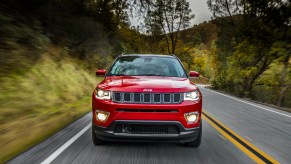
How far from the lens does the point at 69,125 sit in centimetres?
804

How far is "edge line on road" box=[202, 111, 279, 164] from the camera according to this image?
5.27m

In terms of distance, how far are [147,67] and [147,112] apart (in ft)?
6.24

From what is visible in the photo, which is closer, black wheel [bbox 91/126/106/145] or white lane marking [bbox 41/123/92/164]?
white lane marking [bbox 41/123/92/164]

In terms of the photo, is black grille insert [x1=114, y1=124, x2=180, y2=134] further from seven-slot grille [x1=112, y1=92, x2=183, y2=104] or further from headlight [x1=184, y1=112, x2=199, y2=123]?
seven-slot grille [x1=112, y1=92, x2=183, y2=104]

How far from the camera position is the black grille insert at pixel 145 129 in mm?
5219

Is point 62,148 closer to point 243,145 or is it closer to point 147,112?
point 147,112

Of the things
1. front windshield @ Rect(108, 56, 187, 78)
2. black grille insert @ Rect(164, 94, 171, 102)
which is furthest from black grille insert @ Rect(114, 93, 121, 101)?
front windshield @ Rect(108, 56, 187, 78)

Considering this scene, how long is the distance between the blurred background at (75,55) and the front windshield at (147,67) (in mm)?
2064

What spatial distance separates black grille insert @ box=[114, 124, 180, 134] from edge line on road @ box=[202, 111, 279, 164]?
1.31 m

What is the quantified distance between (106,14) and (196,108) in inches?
791

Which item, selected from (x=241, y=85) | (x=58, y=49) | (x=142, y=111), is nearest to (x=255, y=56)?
(x=241, y=85)

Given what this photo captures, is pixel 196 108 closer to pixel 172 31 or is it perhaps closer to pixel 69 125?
pixel 69 125

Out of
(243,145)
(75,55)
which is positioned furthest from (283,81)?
(243,145)

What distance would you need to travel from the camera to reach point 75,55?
20.4 metres
